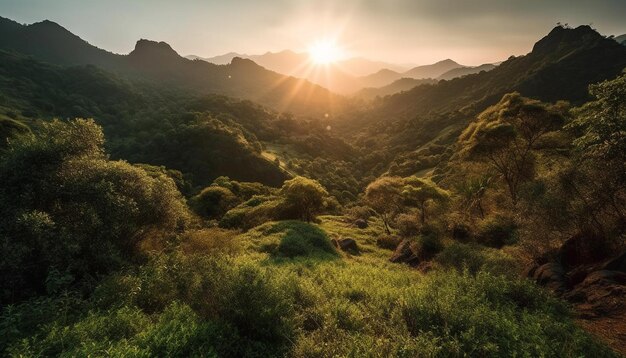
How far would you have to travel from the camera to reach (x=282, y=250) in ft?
96.4

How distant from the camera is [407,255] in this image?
98.4 feet

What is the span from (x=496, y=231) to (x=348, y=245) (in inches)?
529

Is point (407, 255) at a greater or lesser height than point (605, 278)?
lesser

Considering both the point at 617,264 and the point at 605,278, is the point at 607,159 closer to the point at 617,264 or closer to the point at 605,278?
the point at 617,264

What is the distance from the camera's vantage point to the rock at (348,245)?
34906 mm

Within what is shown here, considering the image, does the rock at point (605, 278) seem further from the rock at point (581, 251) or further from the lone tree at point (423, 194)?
the lone tree at point (423, 194)

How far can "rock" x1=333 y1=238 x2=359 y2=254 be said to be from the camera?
34.9 meters

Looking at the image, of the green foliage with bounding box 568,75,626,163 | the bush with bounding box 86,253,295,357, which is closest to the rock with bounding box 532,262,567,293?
the green foliage with bounding box 568,75,626,163

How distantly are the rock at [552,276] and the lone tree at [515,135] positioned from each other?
55.0 ft

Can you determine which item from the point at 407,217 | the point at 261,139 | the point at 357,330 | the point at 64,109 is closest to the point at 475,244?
the point at 407,217

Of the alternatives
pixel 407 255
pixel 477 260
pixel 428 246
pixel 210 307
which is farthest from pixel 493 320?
pixel 428 246

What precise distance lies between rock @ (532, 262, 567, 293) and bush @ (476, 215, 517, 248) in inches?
329

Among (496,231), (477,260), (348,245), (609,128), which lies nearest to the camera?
(609,128)

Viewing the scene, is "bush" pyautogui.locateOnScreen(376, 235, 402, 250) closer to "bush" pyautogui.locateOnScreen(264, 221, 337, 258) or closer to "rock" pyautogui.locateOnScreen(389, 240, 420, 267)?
"rock" pyautogui.locateOnScreen(389, 240, 420, 267)
